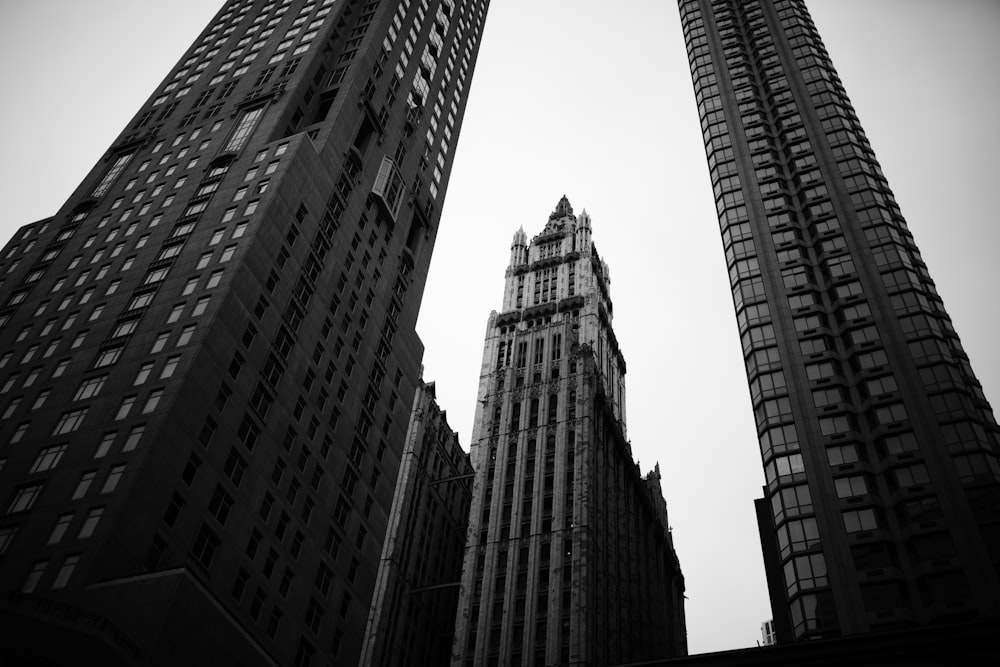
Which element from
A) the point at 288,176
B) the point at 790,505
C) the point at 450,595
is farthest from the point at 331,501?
the point at 450,595

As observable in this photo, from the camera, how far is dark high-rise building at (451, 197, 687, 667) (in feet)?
343

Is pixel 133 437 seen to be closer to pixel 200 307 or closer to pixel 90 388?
pixel 90 388

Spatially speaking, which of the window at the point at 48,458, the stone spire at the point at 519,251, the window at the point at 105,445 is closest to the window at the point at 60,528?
the window at the point at 105,445

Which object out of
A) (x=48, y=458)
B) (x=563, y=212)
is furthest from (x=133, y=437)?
(x=563, y=212)

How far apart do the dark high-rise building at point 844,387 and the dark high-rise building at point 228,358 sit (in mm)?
30239

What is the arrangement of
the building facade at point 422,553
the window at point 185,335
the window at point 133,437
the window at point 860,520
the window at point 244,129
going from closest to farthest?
the window at point 133,437 → the window at point 185,335 → the window at point 860,520 → the window at point 244,129 → the building facade at point 422,553

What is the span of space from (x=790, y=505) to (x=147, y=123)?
66.6m

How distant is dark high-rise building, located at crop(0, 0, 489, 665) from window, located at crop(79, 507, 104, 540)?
126 millimetres

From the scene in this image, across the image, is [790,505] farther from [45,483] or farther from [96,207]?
[96,207]

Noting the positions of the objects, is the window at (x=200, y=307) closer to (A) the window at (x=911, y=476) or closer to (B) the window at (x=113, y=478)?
(B) the window at (x=113, y=478)

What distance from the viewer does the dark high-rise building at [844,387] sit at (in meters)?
53.2

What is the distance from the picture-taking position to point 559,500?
116 metres

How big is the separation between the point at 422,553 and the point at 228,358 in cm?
7287

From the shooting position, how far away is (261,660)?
158 feet
